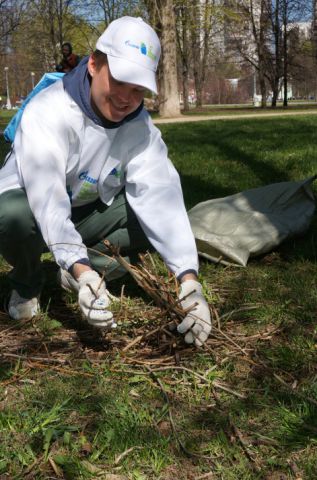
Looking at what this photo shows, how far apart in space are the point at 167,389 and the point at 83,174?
984 mm

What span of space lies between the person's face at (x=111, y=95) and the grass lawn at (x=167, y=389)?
2.37ft

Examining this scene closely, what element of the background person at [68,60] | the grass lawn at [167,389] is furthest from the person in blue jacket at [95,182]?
the background person at [68,60]

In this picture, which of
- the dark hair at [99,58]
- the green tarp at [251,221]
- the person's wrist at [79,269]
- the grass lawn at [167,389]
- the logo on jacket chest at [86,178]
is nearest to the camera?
the grass lawn at [167,389]

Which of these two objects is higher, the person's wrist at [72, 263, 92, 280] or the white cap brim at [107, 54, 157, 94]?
the white cap brim at [107, 54, 157, 94]

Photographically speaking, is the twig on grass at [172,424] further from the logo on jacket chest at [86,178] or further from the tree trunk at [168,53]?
Result: the tree trunk at [168,53]

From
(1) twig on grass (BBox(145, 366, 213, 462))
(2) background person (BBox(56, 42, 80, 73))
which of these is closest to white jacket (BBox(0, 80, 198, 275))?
(1) twig on grass (BBox(145, 366, 213, 462))

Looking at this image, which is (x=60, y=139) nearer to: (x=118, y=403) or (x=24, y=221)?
(x=24, y=221)

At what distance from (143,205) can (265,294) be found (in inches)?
31.7

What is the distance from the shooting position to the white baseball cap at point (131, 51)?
88.7 inches

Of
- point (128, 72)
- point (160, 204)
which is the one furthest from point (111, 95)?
point (160, 204)

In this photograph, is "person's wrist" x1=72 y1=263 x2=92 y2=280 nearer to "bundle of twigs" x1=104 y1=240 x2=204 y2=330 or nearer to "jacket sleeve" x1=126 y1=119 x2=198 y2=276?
"bundle of twigs" x1=104 y1=240 x2=204 y2=330

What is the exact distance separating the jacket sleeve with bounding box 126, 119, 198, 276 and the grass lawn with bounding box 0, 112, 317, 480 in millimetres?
255

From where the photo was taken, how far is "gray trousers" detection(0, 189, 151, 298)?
8.16 feet

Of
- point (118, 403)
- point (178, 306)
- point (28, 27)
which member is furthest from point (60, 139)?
point (28, 27)
